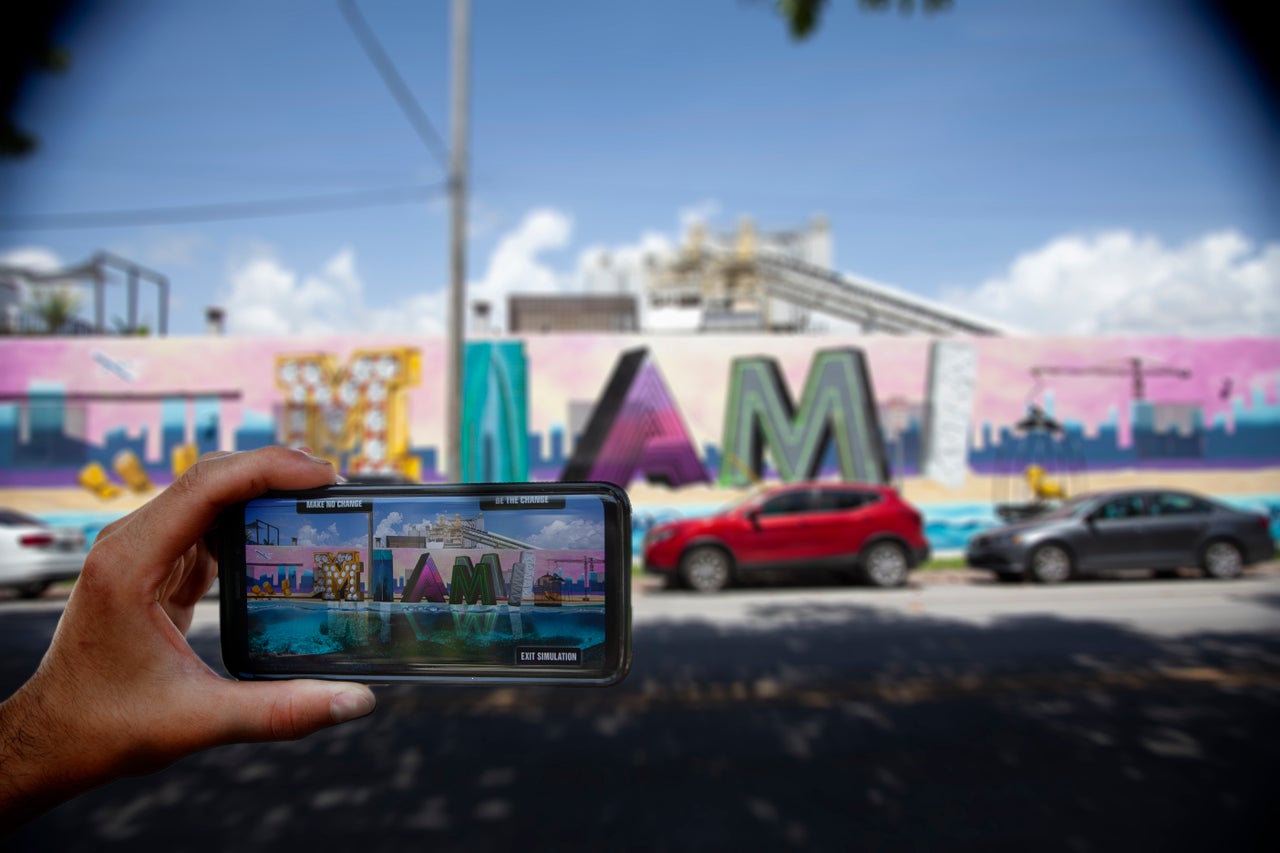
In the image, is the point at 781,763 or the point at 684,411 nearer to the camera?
the point at 781,763

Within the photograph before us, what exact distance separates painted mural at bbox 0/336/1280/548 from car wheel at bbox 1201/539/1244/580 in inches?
133

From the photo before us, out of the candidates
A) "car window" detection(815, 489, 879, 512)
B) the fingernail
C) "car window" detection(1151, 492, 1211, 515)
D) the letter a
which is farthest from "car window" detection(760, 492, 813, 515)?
the fingernail

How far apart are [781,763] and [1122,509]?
986cm

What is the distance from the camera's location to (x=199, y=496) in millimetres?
1614

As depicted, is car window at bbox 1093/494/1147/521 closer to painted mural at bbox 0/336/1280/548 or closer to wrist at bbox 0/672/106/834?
Result: painted mural at bbox 0/336/1280/548

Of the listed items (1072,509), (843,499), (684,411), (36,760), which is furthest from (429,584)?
(684,411)

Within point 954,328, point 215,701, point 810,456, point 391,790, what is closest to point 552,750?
point 391,790

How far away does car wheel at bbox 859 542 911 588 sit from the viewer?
11461mm

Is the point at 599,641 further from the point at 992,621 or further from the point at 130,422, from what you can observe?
the point at 130,422

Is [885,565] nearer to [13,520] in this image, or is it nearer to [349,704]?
[349,704]

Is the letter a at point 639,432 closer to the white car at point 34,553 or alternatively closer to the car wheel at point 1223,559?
the white car at point 34,553

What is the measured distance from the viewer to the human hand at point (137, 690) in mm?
1584


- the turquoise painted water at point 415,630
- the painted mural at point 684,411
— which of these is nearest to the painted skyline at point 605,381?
the painted mural at point 684,411

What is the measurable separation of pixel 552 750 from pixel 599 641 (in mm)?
3681
